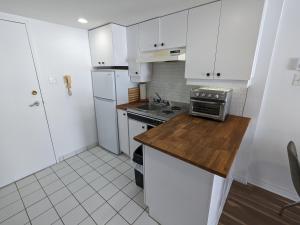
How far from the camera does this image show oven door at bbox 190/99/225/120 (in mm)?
1647

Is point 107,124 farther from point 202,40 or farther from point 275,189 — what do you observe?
point 275,189

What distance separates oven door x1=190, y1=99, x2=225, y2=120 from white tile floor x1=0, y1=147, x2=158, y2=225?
1.22 meters

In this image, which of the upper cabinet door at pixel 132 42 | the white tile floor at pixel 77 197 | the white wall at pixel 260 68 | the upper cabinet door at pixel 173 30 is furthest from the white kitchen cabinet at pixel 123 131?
the white wall at pixel 260 68

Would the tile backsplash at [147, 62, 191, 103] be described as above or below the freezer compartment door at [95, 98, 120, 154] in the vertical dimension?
above

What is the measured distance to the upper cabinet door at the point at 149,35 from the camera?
205 centimetres

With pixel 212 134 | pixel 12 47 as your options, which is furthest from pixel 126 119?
pixel 12 47

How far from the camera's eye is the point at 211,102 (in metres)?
1.68

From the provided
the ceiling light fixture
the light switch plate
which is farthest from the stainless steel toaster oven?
the light switch plate

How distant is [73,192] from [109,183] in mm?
445

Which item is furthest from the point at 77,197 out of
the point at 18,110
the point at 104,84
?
the point at 104,84

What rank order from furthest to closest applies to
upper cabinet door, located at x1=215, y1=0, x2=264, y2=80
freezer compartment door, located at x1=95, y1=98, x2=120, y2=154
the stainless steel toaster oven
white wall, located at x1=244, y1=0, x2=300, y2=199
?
freezer compartment door, located at x1=95, y1=98, x2=120, y2=154 → the stainless steel toaster oven → white wall, located at x1=244, y1=0, x2=300, y2=199 → upper cabinet door, located at x1=215, y1=0, x2=264, y2=80

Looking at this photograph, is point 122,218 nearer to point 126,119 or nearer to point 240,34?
point 126,119

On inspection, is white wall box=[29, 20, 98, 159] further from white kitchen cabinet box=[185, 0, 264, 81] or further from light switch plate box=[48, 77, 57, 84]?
white kitchen cabinet box=[185, 0, 264, 81]

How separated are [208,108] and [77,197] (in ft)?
6.21
